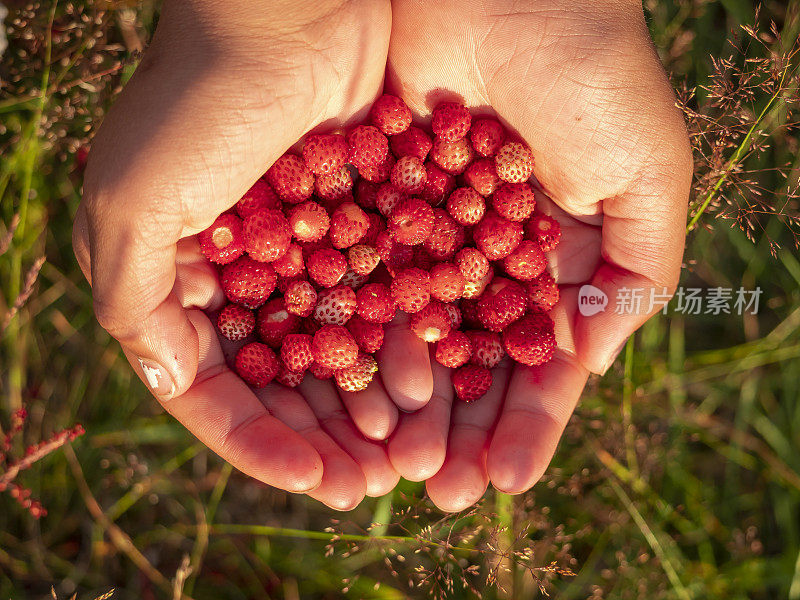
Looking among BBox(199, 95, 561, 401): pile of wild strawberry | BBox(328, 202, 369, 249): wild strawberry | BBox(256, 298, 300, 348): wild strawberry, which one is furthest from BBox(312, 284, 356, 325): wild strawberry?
BBox(328, 202, 369, 249): wild strawberry

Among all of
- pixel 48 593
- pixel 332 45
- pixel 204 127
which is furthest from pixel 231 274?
pixel 48 593

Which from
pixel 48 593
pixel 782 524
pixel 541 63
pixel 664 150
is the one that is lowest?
pixel 782 524

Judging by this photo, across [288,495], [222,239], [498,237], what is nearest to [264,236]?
[222,239]

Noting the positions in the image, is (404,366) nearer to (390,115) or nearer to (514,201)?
(514,201)

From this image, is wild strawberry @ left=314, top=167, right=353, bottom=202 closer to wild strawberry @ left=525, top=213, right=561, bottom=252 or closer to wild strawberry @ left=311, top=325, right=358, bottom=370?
wild strawberry @ left=311, top=325, right=358, bottom=370

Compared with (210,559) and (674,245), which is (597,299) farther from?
(210,559)
